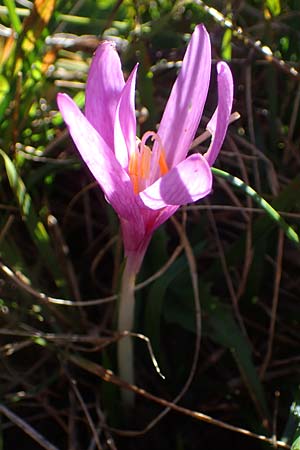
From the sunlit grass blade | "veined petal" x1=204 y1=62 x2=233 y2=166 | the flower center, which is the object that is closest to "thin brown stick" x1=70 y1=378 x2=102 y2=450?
the flower center

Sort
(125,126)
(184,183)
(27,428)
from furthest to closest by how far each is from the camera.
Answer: (27,428)
(125,126)
(184,183)

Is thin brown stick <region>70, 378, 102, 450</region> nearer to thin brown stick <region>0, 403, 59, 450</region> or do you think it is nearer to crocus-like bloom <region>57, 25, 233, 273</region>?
thin brown stick <region>0, 403, 59, 450</region>

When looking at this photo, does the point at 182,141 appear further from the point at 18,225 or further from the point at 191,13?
the point at 191,13

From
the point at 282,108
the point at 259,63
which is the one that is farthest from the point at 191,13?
the point at 282,108

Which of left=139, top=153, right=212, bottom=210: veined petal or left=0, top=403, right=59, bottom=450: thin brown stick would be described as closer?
left=139, top=153, right=212, bottom=210: veined petal

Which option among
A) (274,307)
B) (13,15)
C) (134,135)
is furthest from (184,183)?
(13,15)

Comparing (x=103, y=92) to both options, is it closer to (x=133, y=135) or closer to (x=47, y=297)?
(x=133, y=135)
